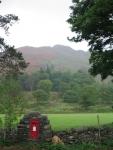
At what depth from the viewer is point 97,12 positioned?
1323 centimetres

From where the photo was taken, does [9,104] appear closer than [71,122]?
Yes

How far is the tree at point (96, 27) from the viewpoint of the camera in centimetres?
1333

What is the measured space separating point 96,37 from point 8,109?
8810 mm

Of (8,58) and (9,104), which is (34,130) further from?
(8,58)

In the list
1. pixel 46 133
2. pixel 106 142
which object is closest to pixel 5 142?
pixel 46 133

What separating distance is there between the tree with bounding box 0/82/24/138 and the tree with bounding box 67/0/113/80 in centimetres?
659

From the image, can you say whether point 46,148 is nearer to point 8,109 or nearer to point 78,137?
point 78,137

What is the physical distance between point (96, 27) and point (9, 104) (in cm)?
815

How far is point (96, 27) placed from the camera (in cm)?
1434

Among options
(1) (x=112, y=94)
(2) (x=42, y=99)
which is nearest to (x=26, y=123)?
(2) (x=42, y=99)

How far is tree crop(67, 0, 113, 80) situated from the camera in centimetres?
1333

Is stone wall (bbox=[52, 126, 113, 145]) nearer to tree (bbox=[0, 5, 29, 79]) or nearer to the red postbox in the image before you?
the red postbox

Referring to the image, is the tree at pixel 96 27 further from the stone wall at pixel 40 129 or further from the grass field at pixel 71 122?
the stone wall at pixel 40 129

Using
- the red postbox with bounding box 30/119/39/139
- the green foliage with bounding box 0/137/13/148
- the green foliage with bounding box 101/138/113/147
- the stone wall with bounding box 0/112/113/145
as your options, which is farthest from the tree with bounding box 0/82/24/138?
the green foliage with bounding box 101/138/113/147
